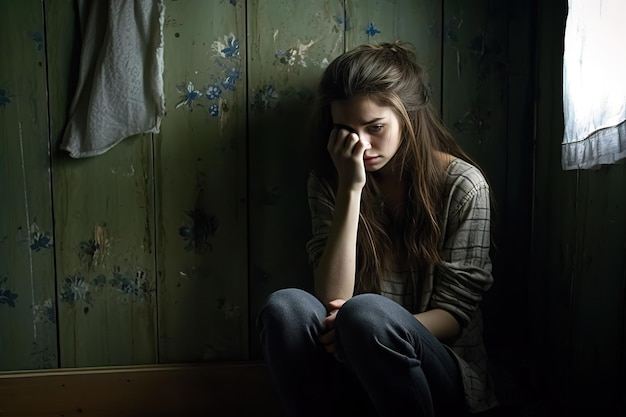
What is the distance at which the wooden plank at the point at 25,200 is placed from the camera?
128 centimetres

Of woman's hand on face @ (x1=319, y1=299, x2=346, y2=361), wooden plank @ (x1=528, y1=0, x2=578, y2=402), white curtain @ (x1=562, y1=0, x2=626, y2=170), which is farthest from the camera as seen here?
wooden plank @ (x1=528, y1=0, x2=578, y2=402)

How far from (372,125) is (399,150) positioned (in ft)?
0.33

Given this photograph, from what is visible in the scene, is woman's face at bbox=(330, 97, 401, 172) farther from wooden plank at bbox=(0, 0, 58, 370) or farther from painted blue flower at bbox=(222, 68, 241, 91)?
wooden plank at bbox=(0, 0, 58, 370)

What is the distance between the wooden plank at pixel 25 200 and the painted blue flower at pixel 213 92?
351mm

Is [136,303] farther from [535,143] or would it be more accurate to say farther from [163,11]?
[535,143]

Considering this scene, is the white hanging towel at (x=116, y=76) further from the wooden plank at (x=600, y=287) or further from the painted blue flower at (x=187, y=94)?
the wooden plank at (x=600, y=287)

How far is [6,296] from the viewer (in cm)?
134

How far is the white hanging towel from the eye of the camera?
1257 mm

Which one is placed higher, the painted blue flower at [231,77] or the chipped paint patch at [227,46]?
the chipped paint patch at [227,46]

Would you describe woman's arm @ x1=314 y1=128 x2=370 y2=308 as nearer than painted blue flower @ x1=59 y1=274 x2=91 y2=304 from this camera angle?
Yes

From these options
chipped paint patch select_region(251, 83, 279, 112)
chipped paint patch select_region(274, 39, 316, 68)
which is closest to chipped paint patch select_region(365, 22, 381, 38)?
chipped paint patch select_region(274, 39, 316, 68)

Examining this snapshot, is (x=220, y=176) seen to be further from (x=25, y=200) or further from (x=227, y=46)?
(x=25, y=200)

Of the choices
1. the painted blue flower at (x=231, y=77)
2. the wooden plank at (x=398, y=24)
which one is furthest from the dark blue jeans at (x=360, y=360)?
the wooden plank at (x=398, y=24)

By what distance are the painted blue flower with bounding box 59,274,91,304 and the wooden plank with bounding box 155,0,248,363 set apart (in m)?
0.17
